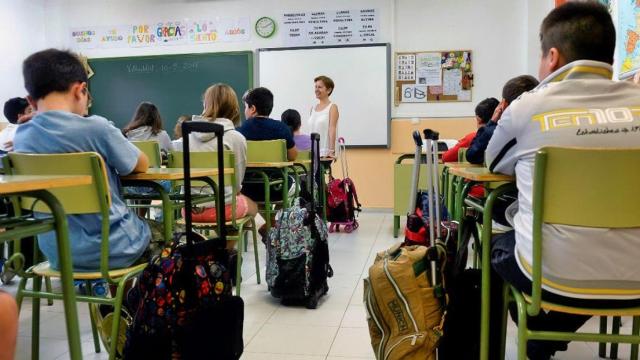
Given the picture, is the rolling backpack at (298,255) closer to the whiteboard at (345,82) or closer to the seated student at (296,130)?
the seated student at (296,130)

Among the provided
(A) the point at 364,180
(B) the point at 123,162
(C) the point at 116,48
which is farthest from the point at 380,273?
(C) the point at 116,48

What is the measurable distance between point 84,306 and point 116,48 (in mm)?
4430

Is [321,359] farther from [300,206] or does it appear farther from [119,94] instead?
[119,94]

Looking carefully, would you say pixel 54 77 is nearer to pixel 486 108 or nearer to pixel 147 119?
pixel 147 119

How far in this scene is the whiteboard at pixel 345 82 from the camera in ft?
18.2

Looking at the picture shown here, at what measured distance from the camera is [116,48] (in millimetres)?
6129

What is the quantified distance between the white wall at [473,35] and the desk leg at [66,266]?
4748mm

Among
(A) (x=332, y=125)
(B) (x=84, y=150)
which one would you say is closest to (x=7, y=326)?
(B) (x=84, y=150)

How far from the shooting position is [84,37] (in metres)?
6.20

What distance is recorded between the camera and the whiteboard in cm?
555

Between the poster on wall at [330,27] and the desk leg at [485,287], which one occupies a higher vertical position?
the poster on wall at [330,27]

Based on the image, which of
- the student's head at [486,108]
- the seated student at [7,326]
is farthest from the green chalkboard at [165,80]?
the seated student at [7,326]

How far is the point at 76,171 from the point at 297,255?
1151mm

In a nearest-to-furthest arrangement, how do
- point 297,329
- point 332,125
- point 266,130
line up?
point 297,329, point 266,130, point 332,125
